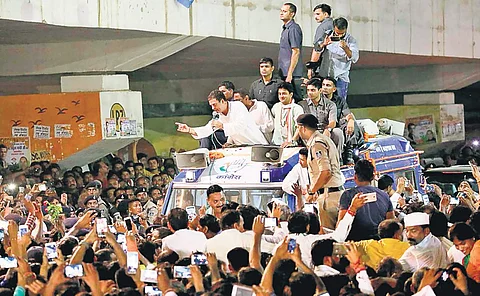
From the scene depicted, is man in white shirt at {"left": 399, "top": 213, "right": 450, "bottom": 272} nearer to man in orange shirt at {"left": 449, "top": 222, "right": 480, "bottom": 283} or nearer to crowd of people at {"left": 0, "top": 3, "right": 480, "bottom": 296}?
crowd of people at {"left": 0, "top": 3, "right": 480, "bottom": 296}

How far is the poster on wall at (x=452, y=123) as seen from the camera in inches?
1216

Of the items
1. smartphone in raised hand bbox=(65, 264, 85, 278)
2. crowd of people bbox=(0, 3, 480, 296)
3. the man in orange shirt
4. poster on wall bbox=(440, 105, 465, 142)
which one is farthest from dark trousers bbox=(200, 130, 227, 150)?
poster on wall bbox=(440, 105, 465, 142)

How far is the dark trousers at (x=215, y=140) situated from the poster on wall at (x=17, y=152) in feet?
20.4

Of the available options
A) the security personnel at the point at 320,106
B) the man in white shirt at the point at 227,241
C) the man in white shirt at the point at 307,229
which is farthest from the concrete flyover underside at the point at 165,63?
the man in white shirt at the point at 307,229

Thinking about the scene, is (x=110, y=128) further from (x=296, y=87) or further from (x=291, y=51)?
(x=296, y=87)

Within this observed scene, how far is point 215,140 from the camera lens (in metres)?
15.5

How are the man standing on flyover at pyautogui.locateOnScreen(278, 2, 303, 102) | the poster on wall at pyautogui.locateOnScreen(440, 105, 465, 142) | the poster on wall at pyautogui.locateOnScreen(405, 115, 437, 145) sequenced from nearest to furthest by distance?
the man standing on flyover at pyautogui.locateOnScreen(278, 2, 303, 102) → the poster on wall at pyautogui.locateOnScreen(405, 115, 437, 145) → the poster on wall at pyautogui.locateOnScreen(440, 105, 465, 142)

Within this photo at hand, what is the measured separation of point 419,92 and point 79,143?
45.6 feet

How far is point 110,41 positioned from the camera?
2109 centimetres

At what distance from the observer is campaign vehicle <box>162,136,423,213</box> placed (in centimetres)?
1388

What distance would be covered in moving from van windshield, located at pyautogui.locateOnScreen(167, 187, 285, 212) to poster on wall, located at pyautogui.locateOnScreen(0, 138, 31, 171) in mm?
→ 6671

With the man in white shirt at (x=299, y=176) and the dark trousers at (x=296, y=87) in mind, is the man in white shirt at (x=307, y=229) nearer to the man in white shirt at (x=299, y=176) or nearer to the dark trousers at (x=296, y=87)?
the man in white shirt at (x=299, y=176)

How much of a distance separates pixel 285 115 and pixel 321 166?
83.6 inches

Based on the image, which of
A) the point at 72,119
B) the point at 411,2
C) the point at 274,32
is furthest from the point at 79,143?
the point at 411,2
